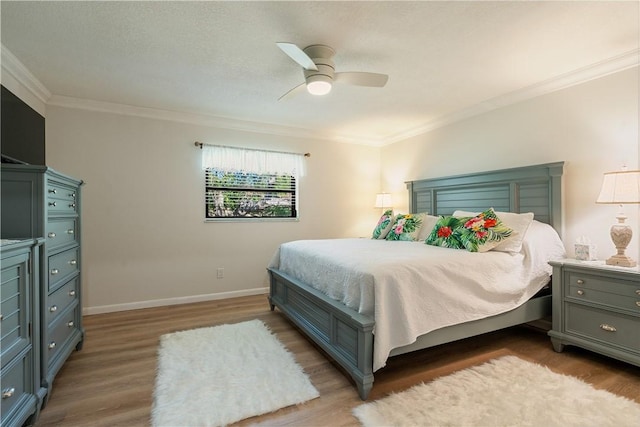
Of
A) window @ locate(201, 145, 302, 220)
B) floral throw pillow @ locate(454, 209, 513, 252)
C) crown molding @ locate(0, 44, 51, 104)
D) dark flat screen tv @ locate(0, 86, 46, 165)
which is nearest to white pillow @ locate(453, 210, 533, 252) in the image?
floral throw pillow @ locate(454, 209, 513, 252)

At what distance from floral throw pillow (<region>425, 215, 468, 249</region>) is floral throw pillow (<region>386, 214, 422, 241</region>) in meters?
0.40

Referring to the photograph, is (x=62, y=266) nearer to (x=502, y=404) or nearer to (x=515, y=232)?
(x=502, y=404)

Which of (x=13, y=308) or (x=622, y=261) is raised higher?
(x=622, y=261)

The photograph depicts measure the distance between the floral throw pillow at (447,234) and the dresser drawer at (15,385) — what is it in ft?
9.96

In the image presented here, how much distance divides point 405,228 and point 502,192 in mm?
1084

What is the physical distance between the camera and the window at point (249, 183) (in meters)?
4.06

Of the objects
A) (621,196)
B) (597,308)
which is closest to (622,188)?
(621,196)

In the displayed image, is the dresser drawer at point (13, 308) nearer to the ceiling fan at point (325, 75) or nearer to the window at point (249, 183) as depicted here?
the ceiling fan at point (325, 75)

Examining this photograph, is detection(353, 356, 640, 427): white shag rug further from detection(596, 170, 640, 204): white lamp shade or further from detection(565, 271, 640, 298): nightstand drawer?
detection(596, 170, 640, 204): white lamp shade

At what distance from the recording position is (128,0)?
182 cm

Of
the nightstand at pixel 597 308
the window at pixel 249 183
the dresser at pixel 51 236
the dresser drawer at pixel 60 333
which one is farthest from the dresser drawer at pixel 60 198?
the nightstand at pixel 597 308

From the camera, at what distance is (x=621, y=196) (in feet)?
7.16

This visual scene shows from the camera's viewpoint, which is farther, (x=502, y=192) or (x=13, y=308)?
(x=502, y=192)

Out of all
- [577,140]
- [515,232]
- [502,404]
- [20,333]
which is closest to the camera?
[20,333]
